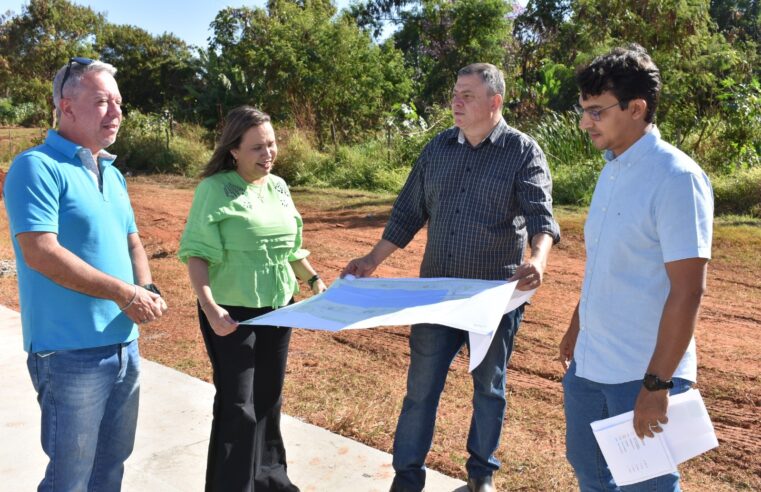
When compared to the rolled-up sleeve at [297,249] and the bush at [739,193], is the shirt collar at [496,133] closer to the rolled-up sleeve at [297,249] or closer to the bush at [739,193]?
the rolled-up sleeve at [297,249]

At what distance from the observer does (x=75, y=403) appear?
2.79 metres

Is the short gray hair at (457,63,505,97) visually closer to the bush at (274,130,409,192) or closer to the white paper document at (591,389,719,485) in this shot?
the white paper document at (591,389,719,485)

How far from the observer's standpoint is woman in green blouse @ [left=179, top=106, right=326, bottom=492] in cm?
340

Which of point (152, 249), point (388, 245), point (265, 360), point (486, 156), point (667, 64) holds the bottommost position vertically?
point (152, 249)

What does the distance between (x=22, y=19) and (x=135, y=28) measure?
16.8ft

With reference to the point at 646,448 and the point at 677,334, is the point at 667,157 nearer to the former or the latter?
the point at 677,334

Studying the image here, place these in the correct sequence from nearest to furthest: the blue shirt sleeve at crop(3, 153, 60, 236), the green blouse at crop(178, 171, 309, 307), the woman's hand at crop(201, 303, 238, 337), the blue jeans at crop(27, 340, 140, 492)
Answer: the blue shirt sleeve at crop(3, 153, 60, 236) → the blue jeans at crop(27, 340, 140, 492) → the woman's hand at crop(201, 303, 238, 337) → the green blouse at crop(178, 171, 309, 307)

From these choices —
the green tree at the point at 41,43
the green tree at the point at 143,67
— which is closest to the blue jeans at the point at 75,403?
the green tree at the point at 143,67

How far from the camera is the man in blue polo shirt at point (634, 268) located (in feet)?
7.61

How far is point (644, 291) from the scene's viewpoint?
249 cm

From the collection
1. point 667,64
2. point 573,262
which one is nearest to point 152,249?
point 573,262

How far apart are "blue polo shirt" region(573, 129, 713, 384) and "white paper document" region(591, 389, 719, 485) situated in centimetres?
12

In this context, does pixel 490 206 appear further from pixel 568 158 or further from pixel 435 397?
pixel 568 158

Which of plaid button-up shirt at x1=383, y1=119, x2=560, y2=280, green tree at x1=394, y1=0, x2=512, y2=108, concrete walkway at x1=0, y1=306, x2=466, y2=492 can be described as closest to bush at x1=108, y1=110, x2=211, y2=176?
green tree at x1=394, y1=0, x2=512, y2=108
